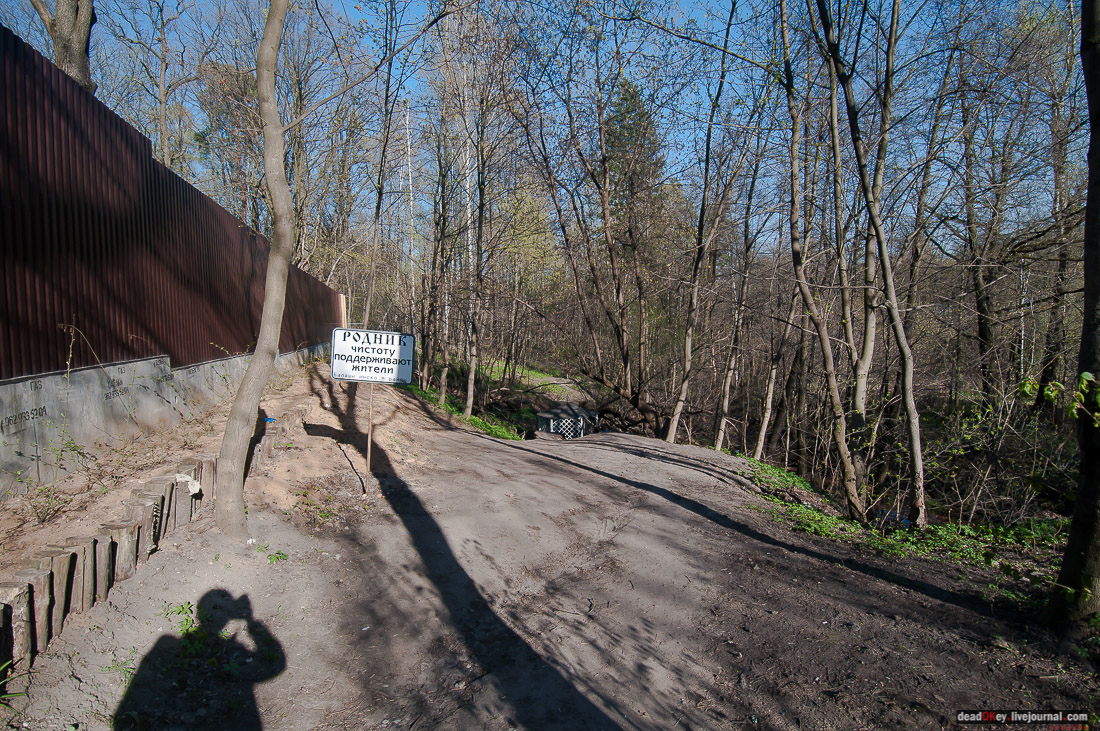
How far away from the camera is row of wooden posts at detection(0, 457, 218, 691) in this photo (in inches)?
123

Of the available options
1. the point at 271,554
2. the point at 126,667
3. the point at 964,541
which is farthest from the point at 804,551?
the point at 126,667

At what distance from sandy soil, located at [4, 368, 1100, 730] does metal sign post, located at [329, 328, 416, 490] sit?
1262mm

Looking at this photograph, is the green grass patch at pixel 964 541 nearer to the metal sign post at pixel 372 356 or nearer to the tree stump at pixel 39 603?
the metal sign post at pixel 372 356

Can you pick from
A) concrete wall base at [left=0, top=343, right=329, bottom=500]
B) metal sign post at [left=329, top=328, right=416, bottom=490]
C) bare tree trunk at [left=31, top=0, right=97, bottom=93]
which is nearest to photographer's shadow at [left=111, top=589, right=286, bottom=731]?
concrete wall base at [left=0, top=343, right=329, bottom=500]

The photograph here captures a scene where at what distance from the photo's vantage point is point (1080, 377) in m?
3.71

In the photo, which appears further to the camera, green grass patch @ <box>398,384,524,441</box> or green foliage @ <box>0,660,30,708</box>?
green grass patch @ <box>398,384,524,441</box>

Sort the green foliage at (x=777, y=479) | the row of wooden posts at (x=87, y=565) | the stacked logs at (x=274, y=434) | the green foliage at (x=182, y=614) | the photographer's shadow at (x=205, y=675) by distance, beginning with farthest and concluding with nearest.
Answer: the green foliage at (x=777, y=479), the stacked logs at (x=274, y=434), the green foliage at (x=182, y=614), the photographer's shadow at (x=205, y=675), the row of wooden posts at (x=87, y=565)

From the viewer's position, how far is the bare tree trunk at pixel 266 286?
5.38 metres

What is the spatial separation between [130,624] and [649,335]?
19.7 metres

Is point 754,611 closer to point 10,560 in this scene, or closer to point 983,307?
point 10,560

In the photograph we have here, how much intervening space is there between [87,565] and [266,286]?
2620mm

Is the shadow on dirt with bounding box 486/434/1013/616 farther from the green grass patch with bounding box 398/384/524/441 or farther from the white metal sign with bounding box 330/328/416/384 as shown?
the green grass patch with bounding box 398/384/524/441

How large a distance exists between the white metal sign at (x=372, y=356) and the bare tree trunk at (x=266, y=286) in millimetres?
1897

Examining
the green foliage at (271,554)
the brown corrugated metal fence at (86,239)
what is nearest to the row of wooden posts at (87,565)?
the green foliage at (271,554)
